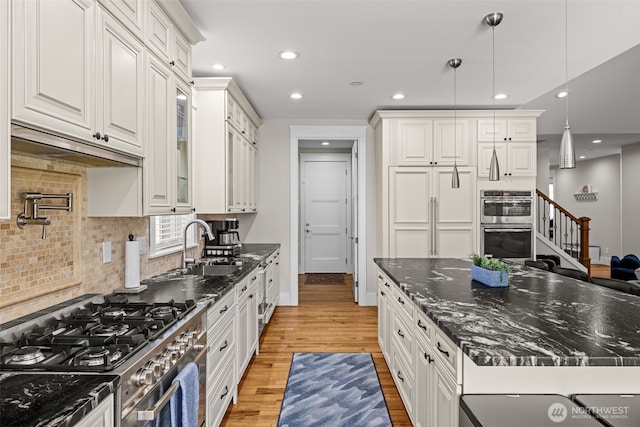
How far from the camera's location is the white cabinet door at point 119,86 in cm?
152

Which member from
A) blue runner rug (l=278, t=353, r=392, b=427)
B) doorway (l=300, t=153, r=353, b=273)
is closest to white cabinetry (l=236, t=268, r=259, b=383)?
blue runner rug (l=278, t=353, r=392, b=427)

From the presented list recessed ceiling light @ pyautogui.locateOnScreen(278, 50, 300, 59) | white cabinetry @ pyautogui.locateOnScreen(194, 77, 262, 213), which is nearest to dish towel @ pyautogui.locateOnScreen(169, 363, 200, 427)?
white cabinetry @ pyautogui.locateOnScreen(194, 77, 262, 213)

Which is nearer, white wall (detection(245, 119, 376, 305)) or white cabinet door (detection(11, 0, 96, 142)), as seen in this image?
white cabinet door (detection(11, 0, 96, 142))

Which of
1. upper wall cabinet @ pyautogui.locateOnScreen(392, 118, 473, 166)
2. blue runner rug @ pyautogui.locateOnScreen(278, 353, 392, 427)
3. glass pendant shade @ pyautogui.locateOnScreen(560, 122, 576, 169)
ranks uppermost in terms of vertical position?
upper wall cabinet @ pyautogui.locateOnScreen(392, 118, 473, 166)

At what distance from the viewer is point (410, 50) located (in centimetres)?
305

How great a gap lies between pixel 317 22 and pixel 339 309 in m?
3.70

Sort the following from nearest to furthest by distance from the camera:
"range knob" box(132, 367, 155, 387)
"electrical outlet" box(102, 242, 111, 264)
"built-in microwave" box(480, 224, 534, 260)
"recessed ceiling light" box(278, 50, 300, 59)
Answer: "range knob" box(132, 367, 155, 387) → "electrical outlet" box(102, 242, 111, 264) → "recessed ceiling light" box(278, 50, 300, 59) → "built-in microwave" box(480, 224, 534, 260)

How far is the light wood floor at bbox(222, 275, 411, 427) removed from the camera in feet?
8.45

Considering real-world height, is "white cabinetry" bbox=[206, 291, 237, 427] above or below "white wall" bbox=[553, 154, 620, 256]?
below

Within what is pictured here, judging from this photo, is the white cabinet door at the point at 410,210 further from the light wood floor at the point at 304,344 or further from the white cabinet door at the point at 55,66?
the white cabinet door at the point at 55,66

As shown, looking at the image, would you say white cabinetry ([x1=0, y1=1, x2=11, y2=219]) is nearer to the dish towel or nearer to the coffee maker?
the dish towel

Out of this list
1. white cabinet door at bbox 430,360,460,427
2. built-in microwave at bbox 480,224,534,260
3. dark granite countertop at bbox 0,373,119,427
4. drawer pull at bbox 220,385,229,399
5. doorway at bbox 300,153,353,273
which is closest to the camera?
dark granite countertop at bbox 0,373,119,427

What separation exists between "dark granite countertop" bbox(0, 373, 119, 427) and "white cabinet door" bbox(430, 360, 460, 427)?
3.81 ft

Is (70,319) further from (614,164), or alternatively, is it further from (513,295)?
(614,164)
